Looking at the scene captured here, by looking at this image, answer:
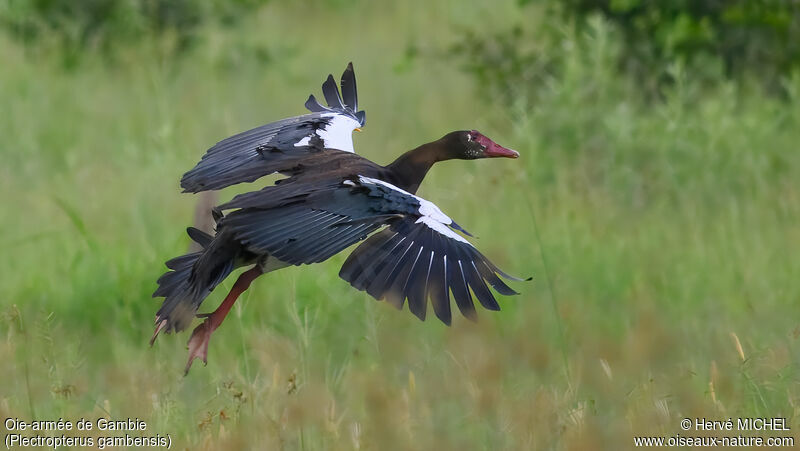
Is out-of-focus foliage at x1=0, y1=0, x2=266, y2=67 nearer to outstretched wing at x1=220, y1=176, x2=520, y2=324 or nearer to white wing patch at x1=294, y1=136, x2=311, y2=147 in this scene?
white wing patch at x1=294, y1=136, x2=311, y2=147

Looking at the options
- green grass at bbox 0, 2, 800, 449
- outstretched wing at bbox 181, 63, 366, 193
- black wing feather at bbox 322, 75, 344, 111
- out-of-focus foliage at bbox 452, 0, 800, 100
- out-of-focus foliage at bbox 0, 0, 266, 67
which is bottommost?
green grass at bbox 0, 2, 800, 449

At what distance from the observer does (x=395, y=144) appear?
8.40 m

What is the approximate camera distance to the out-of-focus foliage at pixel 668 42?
25.5ft

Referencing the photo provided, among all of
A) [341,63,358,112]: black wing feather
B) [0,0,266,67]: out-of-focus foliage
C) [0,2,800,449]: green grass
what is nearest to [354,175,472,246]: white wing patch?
[0,2,800,449]: green grass

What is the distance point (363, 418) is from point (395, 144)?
4.38m

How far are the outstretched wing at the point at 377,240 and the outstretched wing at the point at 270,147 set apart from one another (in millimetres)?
410

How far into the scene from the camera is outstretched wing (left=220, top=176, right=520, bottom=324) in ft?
12.1

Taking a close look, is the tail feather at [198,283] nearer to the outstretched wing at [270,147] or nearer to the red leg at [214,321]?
the red leg at [214,321]

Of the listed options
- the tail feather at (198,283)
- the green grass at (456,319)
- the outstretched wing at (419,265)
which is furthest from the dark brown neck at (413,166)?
the tail feather at (198,283)

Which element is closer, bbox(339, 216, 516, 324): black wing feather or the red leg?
bbox(339, 216, 516, 324): black wing feather

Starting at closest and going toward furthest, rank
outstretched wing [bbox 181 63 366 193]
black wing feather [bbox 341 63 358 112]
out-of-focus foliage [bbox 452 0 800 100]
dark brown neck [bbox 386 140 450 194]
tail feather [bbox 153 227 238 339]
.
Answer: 1. tail feather [bbox 153 227 238 339]
2. outstretched wing [bbox 181 63 366 193]
3. dark brown neck [bbox 386 140 450 194]
4. black wing feather [bbox 341 63 358 112]
5. out-of-focus foliage [bbox 452 0 800 100]

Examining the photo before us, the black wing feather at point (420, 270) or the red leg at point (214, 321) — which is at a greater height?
the black wing feather at point (420, 270)

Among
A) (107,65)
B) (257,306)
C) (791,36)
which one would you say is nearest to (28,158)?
(107,65)

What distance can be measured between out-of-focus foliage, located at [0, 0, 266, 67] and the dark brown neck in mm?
5616
